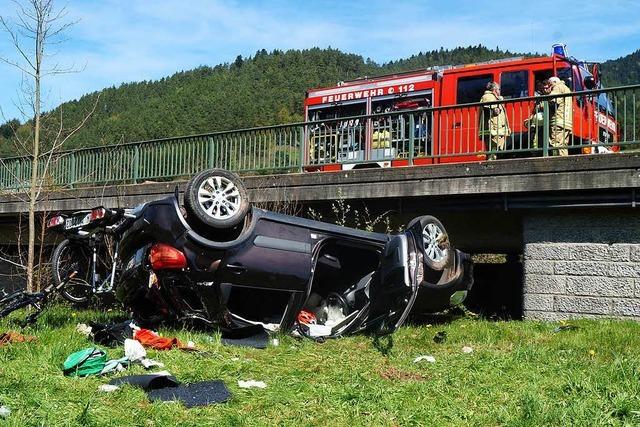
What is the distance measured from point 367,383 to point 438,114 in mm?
9268

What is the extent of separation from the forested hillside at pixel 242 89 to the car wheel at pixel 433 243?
42.6 m

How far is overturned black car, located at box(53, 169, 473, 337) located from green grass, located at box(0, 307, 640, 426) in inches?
12.3

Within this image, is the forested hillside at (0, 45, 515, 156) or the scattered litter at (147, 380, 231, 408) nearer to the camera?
the scattered litter at (147, 380, 231, 408)

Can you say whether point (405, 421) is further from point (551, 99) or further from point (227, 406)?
point (551, 99)

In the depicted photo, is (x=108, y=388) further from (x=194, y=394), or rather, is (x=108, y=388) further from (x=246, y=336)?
(x=246, y=336)

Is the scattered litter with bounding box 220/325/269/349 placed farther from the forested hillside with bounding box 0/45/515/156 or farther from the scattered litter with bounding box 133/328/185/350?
the forested hillside with bounding box 0/45/515/156

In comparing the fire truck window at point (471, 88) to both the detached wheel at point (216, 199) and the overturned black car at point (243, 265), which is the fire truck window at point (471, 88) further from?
the detached wheel at point (216, 199)

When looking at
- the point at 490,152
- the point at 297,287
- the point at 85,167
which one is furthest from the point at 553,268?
the point at 85,167

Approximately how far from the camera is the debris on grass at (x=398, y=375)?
532 centimetres

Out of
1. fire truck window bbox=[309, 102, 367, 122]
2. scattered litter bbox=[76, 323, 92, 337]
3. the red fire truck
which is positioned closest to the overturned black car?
scattered litter bbox=[76, 323, 92, 337]

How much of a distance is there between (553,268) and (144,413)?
6.22 m

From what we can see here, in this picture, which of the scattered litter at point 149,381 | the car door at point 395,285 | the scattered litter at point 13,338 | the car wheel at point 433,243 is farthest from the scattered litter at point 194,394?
the car wheel at point 433,243

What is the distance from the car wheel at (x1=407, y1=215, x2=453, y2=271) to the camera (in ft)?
25.5

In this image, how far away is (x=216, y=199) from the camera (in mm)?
6730
